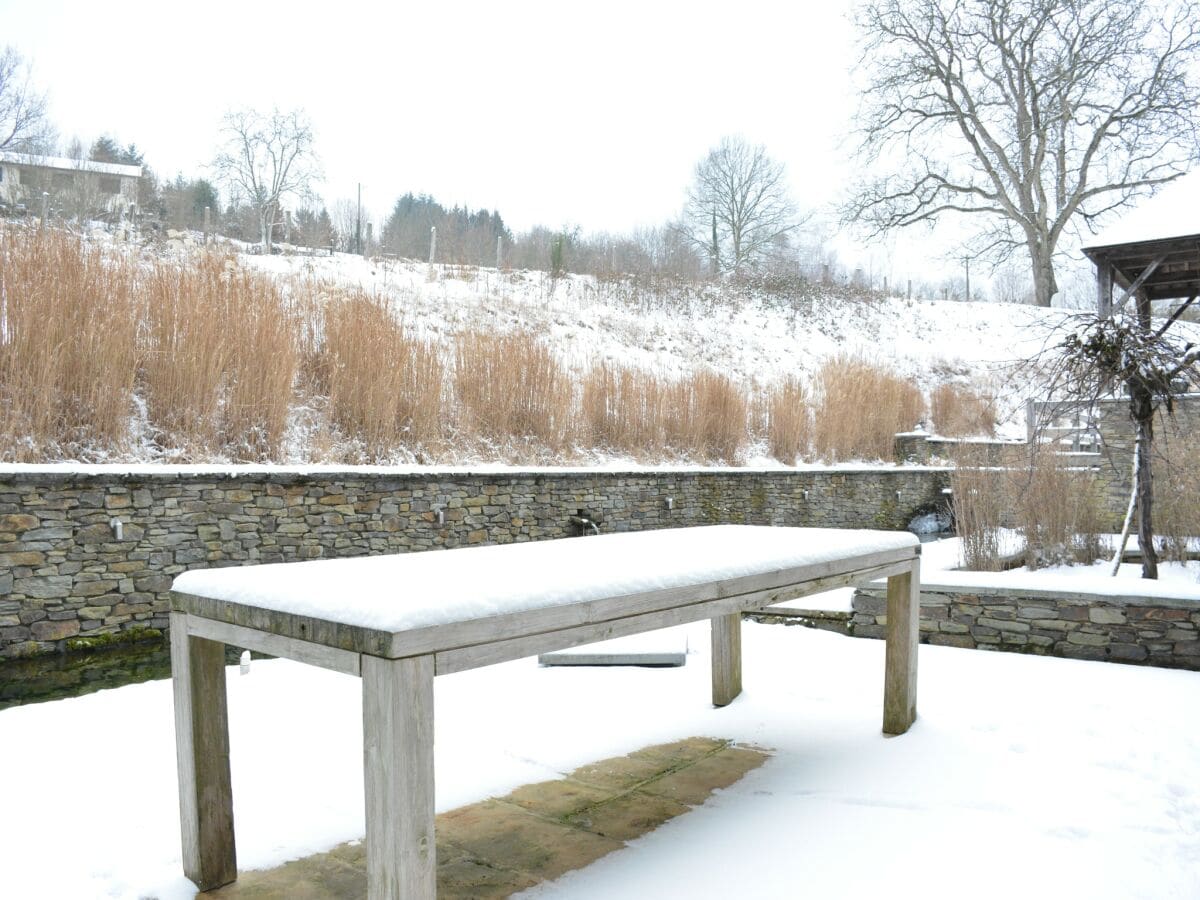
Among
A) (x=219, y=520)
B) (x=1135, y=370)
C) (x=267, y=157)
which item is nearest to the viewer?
(x=1135, y=370)

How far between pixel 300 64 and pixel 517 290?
31.2 feet

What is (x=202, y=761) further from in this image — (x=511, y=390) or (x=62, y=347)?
(x=511, y=390)

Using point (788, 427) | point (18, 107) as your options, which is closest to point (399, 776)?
point (788, 427)

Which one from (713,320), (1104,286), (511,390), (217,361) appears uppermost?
(713,320)

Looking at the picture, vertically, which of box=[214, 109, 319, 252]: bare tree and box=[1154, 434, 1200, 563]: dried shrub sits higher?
box=[214, 109, 319, 252]: bare tree

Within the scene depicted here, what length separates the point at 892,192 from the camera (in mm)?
17625

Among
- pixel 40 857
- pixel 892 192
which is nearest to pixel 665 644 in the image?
pixel 40 857

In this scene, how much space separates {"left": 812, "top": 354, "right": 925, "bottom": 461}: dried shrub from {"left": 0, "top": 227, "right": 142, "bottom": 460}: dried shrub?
778cm

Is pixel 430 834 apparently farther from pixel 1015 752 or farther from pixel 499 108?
pixel 499 108

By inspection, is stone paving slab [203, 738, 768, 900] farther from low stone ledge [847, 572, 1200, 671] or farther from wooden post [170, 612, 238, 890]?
low stone ledge [847, 572, 1200, 671]

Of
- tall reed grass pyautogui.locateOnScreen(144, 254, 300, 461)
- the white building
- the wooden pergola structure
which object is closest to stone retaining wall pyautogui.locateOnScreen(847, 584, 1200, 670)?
the wooden pergola structure

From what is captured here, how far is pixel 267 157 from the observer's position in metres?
19.3

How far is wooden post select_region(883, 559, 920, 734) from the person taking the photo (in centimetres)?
269

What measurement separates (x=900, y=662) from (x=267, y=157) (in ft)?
66.0
